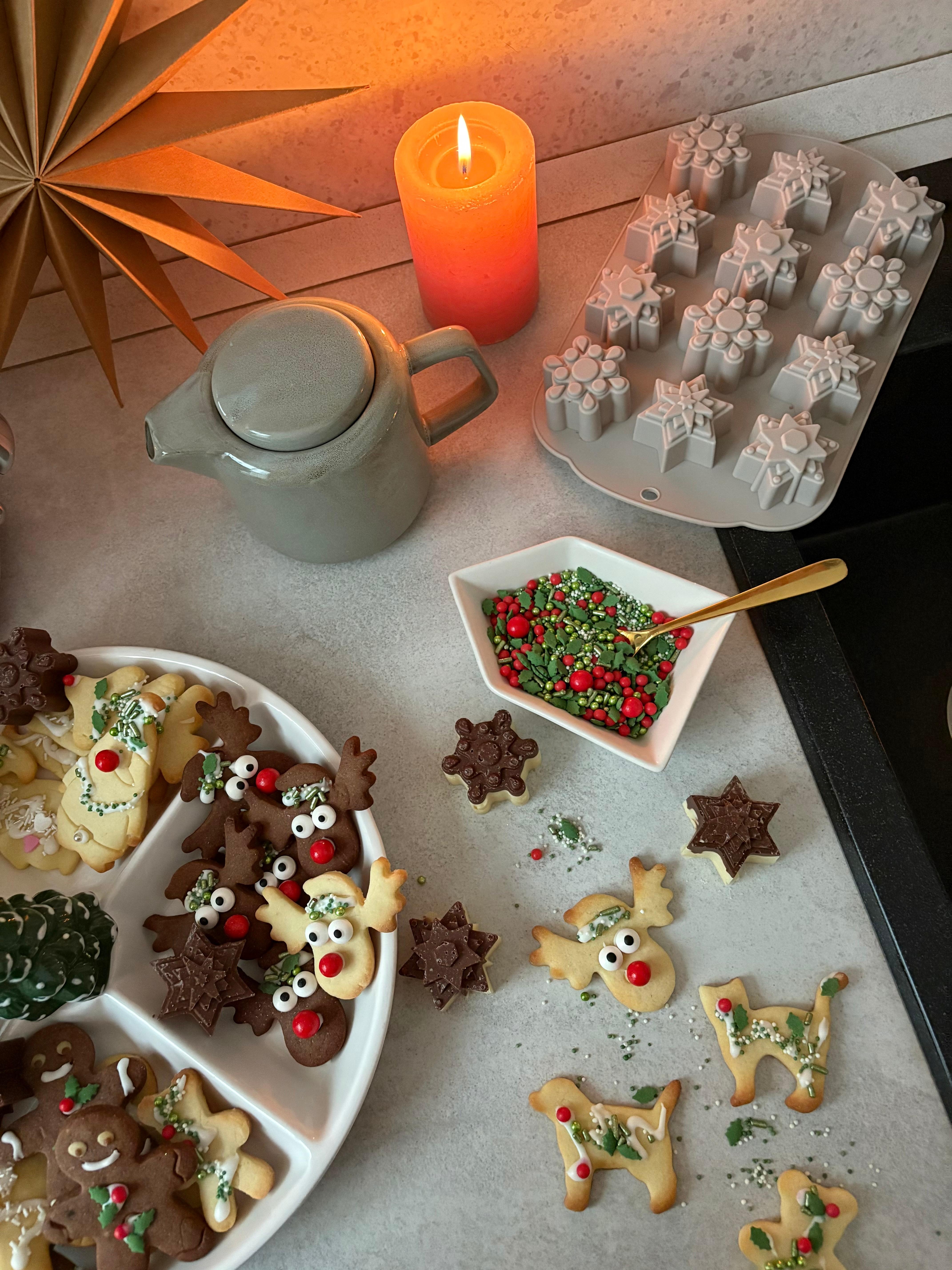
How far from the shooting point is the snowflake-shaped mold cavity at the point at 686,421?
82cm

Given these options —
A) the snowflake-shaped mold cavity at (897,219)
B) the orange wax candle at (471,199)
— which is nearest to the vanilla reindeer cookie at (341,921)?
the orange wax candle at (471,199)

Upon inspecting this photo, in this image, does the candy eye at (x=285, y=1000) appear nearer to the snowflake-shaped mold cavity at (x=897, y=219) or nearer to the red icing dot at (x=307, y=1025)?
the red icing dot at (x=307, y=1025)

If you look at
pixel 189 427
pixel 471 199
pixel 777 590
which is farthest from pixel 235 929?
pixel 471 199

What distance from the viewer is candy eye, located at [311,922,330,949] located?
0.70 m

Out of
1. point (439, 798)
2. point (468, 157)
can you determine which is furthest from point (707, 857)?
point (468, 157)

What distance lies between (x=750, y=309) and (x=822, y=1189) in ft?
2.43

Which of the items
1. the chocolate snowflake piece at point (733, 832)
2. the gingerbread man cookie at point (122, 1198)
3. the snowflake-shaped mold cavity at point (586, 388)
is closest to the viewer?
the gingerbread man cookie at point (122, 1198)

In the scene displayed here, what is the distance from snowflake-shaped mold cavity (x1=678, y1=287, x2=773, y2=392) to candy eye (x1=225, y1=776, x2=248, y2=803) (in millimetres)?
567

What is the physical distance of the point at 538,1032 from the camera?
72cm

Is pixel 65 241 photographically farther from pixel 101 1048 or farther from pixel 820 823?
pixel 820 823

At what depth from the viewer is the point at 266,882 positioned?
2.46 ft

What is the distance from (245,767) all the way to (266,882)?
97 mm

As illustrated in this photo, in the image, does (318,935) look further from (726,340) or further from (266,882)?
(726,340)

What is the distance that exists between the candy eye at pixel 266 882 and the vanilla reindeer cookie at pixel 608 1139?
0.86 ft
